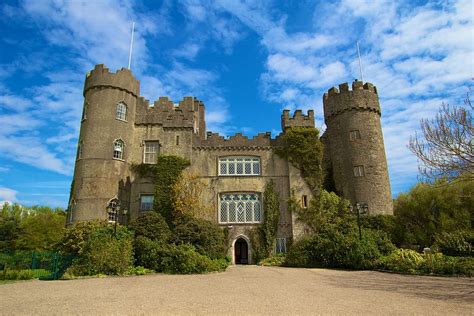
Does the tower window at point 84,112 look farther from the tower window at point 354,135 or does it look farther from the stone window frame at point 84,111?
the tower window at point 354,135

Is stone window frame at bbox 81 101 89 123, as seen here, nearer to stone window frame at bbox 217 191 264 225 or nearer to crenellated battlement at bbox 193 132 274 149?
crenellated battlement at bbox 193 132 274 149

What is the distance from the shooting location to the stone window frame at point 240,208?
2562 centimetres

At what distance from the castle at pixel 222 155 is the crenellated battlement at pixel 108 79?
0.08 m

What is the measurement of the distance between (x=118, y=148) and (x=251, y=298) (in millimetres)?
19070

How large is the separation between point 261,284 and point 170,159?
1475 cm

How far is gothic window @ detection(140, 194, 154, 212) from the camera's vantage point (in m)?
24.7

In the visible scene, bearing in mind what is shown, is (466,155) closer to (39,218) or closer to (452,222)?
(452,222)

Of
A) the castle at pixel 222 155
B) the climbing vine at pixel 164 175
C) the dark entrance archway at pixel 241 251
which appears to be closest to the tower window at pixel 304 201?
the castle at pixel 222 155

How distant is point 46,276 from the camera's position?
15.9 meters

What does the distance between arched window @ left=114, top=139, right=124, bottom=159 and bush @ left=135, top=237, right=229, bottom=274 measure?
9072 millimetres

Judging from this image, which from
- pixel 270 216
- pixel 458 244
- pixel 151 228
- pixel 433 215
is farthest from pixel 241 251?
pixel 433 215

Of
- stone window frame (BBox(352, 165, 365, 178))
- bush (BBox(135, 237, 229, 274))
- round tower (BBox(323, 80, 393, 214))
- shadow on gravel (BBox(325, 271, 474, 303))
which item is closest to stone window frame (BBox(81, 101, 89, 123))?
bush (BBox(135, 237, 229, 274))

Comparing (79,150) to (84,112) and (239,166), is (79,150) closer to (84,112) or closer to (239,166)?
(84,112)

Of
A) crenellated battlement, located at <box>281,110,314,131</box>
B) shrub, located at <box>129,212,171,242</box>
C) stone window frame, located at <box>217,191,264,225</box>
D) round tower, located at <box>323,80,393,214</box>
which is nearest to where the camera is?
shrub, located at <box>129,212,171,242</box>
